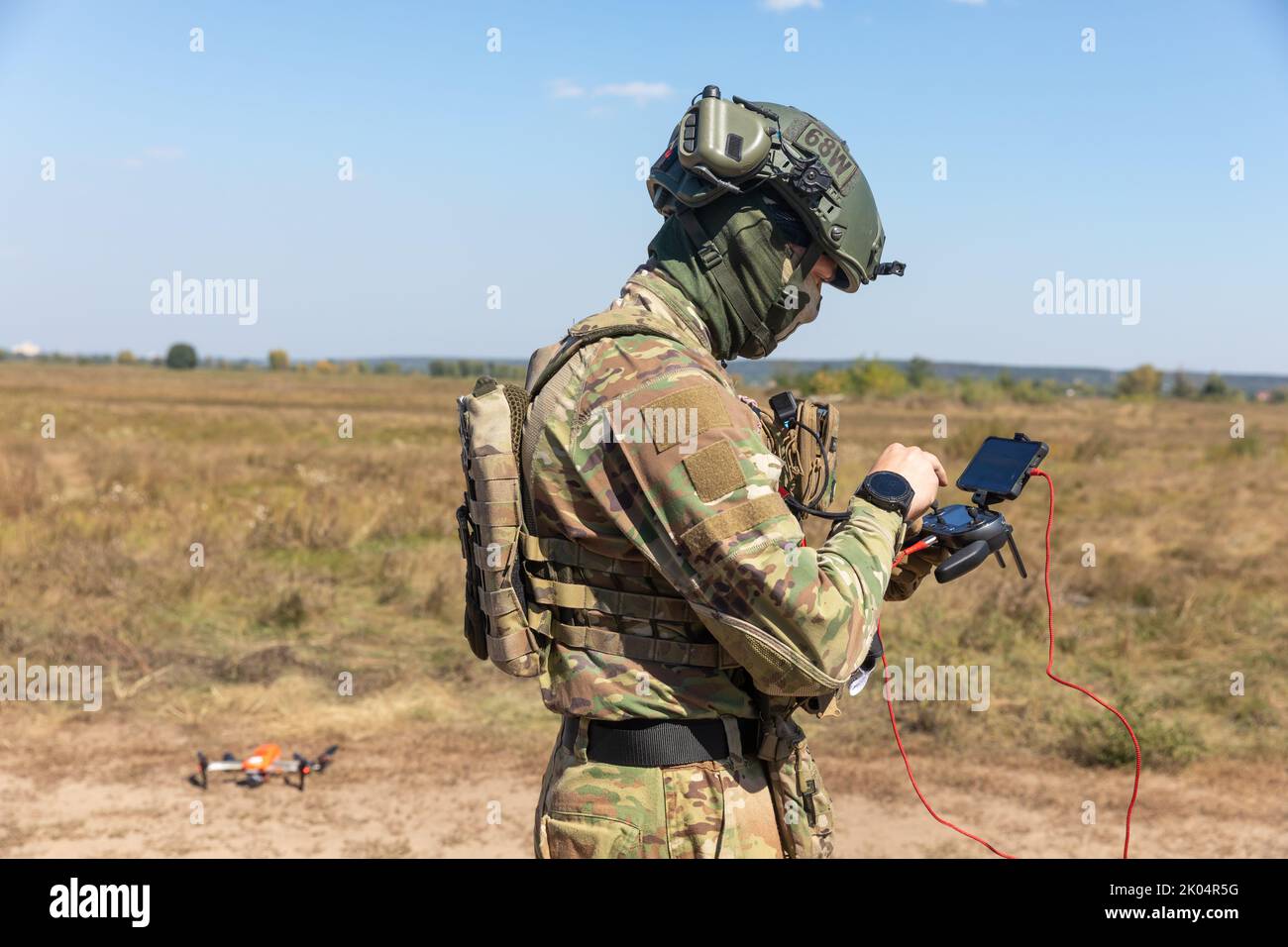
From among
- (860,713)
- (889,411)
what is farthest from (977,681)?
(889,411)

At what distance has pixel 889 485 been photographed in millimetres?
2240

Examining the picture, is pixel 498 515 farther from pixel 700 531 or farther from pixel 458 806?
pixel 458 806

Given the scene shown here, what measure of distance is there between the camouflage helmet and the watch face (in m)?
0.53

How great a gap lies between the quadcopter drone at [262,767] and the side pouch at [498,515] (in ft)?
14.2

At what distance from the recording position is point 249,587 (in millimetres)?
9703

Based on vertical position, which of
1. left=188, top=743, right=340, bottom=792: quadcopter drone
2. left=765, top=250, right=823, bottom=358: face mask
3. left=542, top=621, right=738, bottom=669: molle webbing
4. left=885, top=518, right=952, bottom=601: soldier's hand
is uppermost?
left=765, top=250, right=823, bottom=358: face mask

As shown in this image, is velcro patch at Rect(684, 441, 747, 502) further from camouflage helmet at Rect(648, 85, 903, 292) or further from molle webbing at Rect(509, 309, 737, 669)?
camouflage helmet at Rect(648, 85, 903, 292)

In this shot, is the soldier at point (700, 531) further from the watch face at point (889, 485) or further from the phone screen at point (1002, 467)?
the phone screen at point (1002, 467)

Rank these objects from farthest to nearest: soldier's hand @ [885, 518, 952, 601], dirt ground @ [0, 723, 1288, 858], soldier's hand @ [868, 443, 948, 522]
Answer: dirt ground @ [0, 723, 1288, 858] < soldier's hand @ [885, 518, 952, 601] < soldier's hand @ [868, 443, 948, 522]

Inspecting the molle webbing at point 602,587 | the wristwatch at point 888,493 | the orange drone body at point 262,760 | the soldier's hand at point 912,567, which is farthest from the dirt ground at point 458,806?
the wristwatch at point 888,493

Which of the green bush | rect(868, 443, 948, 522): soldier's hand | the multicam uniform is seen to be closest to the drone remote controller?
rect(868, 443, 948, 522): soldier's hand

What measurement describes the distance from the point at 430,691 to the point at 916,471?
231 inches

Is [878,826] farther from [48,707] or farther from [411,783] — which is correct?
[48,707]

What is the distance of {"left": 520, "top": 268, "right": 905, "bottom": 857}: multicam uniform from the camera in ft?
6.52
